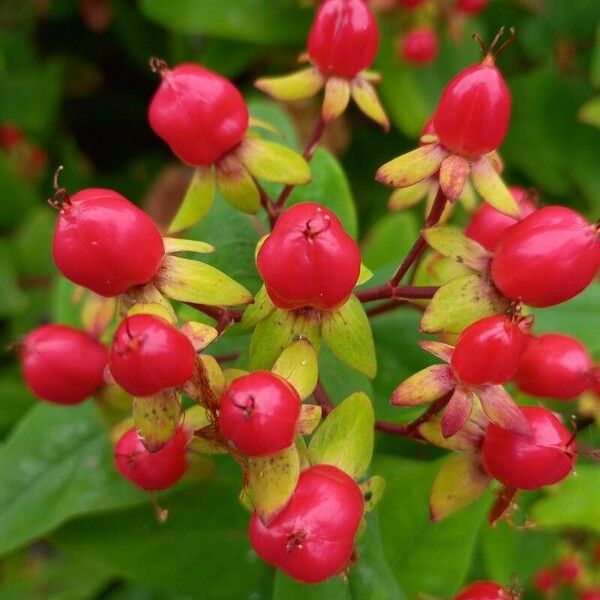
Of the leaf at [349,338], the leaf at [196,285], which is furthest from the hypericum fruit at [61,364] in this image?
the leaf at [349,338]

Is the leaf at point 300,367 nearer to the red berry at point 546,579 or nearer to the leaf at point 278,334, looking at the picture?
the leaf at point 278,334

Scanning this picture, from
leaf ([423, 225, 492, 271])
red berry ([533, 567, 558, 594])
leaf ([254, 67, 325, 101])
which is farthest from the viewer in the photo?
red berry ([533, 567, 558, 594])

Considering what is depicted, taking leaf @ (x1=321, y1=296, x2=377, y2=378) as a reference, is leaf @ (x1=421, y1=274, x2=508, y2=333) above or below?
above

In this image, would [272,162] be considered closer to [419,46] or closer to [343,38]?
[343,38]

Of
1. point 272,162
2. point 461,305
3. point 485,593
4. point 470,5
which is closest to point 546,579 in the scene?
point 485,593

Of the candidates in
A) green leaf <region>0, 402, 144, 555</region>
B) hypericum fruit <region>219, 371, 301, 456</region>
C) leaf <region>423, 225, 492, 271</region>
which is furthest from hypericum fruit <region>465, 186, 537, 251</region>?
green leaf <region>0, 402, 144, 555</region>

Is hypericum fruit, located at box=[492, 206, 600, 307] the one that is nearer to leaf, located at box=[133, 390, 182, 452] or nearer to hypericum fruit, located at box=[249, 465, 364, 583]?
hypericum fruit, located at box=[249, 465, 364, 583]

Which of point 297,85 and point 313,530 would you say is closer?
point 313,530
